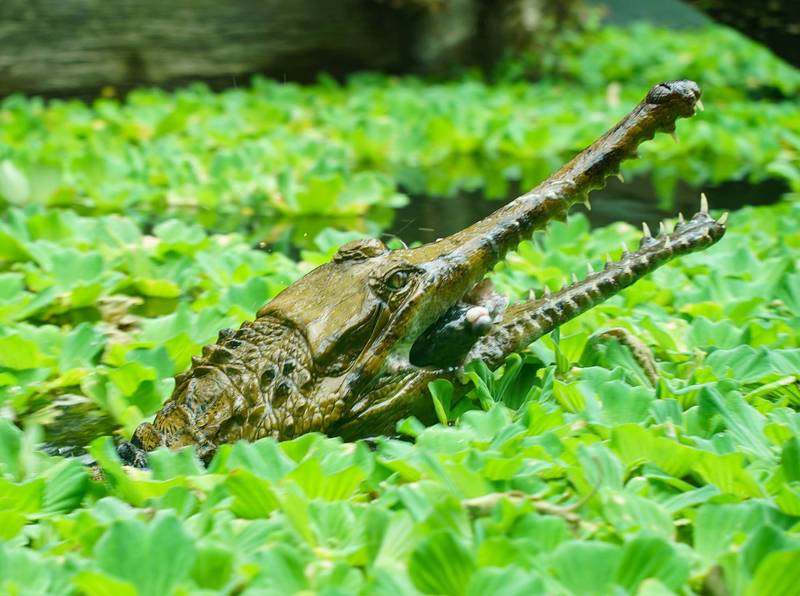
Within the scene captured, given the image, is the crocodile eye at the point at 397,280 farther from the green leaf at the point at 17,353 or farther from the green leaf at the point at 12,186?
the green leaf at the point at 12,186

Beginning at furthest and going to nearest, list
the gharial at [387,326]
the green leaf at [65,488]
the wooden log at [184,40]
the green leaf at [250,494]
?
the wooden log at [184,40] < the gharial at [387,326] < the green leaf at [65,488] < the green leaf at [250,494]

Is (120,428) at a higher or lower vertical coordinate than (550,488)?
lower

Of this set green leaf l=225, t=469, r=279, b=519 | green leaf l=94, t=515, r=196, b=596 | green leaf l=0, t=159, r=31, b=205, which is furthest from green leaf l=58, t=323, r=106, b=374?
green leaf l=0, t=159, r=31, b=205

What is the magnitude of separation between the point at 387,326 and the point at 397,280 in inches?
4.2

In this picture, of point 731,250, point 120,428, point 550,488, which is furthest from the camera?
point 731,250

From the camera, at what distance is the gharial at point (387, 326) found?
2.30 meters

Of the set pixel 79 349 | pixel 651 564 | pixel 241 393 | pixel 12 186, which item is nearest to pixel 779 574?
pixel 651 564

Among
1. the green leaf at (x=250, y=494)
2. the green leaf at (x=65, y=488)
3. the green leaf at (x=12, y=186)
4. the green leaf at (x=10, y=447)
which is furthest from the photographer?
the green leaf at (x=12, y=186)

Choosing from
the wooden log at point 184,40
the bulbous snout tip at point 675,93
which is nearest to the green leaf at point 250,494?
the bulbous snout tip at point 675,93

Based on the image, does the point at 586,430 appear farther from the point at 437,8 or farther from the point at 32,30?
the point at 437,8

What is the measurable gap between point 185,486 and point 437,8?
740 cm

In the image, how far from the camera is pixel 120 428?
2684 mm

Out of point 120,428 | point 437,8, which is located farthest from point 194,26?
point 120,428

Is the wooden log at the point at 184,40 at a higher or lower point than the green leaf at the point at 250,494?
lower
